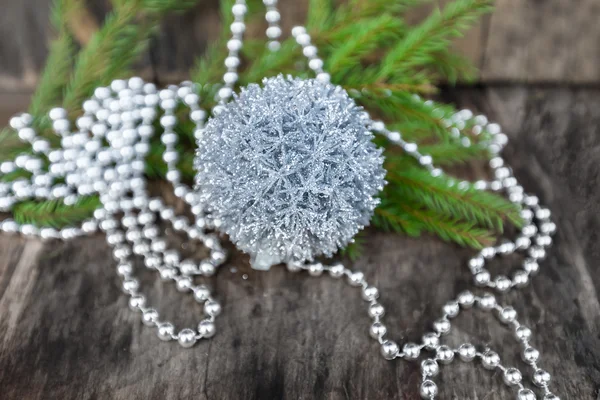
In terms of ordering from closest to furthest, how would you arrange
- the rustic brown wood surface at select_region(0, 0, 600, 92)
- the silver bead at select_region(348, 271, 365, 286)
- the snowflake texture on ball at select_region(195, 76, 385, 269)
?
the snowflake texture on ball at select_region(195, 76, 385, 269)
the silver bead at select_region(348, 271, 365, 286)
the rustic brown wood surface at select_region(0, 0, 600, 92)

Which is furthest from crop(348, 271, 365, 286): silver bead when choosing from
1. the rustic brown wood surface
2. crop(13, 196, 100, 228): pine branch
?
the rustic brown wood surface

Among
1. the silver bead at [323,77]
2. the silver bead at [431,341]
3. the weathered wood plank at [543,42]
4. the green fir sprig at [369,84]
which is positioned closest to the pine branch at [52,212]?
the green fir sprig at [369,84]

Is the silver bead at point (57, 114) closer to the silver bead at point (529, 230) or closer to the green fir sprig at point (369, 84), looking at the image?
the green fir sprig at point (369, 84)

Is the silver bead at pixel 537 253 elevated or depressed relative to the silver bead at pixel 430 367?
elevated

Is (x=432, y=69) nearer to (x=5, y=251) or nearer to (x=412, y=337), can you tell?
(x=412, y=337)

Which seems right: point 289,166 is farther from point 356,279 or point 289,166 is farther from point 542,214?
point 542,214

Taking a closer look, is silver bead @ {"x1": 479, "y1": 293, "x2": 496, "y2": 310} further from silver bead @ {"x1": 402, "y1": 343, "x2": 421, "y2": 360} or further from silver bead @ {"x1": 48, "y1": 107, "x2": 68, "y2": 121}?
silver bead @ {"x1": 48, "y1": 107, "x2": 68, "y2": 121}
